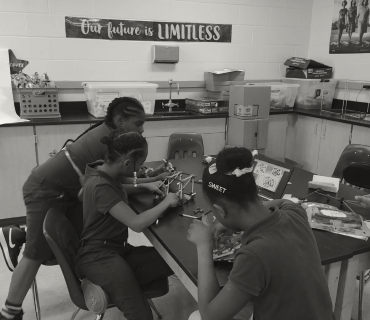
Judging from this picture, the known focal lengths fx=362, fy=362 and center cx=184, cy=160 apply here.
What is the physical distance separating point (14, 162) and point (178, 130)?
1.46 m

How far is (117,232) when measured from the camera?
1602mm

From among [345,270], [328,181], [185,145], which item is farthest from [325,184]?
[185,145]

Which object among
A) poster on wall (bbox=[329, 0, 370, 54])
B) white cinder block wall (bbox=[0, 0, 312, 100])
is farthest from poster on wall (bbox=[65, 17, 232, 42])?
poster on wall (bbox=[329, 0, 370, 54])

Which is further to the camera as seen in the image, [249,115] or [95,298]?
[249,115]

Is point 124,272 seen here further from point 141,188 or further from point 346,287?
point 346,287

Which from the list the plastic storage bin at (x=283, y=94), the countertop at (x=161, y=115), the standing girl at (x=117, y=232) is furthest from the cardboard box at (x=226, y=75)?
the standing girl at (x=117, y=232)

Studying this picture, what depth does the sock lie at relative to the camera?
176 centimetres

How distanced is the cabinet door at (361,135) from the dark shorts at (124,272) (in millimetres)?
2399

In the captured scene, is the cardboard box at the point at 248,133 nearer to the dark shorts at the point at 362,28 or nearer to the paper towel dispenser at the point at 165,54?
the paper towel dispenser at the point at 165,54

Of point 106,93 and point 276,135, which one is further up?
point 106,93

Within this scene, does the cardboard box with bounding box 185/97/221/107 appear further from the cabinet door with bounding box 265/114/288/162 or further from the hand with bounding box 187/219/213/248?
the hand with bounding box 187/219/213/248

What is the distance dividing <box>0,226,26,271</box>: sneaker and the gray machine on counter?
2.21 m

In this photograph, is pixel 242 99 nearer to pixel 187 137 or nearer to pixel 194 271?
pixel 187 137

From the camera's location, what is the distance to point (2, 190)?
2.98m
